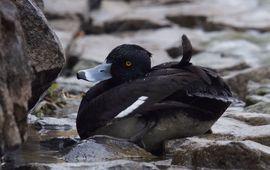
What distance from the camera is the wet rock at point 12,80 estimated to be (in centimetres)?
337

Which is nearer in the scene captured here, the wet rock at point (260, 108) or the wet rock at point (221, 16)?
the wet rock at point (260, 108)

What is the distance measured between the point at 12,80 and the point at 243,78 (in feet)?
16.5

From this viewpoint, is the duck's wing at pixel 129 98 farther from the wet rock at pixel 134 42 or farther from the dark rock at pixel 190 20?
the dark rock at pixel 190 20

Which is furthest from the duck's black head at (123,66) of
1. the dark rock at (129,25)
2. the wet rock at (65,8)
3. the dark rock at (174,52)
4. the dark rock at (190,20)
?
the dark rock at (190,20)

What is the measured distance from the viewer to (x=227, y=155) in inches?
175

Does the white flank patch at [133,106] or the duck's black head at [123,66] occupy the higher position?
the duck's black head at [123,66]

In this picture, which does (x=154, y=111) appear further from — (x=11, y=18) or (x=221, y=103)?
(x=11, y=18)

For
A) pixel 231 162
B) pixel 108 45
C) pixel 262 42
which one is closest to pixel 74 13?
pixel 108 45

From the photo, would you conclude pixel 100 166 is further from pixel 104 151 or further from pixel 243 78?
pixel 243 78

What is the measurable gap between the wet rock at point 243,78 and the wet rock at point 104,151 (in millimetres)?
3238

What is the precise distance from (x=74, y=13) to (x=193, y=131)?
26.3 ft

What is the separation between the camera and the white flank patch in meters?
4.86

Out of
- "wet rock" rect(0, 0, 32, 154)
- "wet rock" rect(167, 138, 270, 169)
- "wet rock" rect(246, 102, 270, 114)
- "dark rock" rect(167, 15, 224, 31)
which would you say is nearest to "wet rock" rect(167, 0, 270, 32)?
"dark rock" rect(167, 15, 224, 31)

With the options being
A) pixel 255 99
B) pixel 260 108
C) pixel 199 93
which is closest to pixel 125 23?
pixel 255 99
